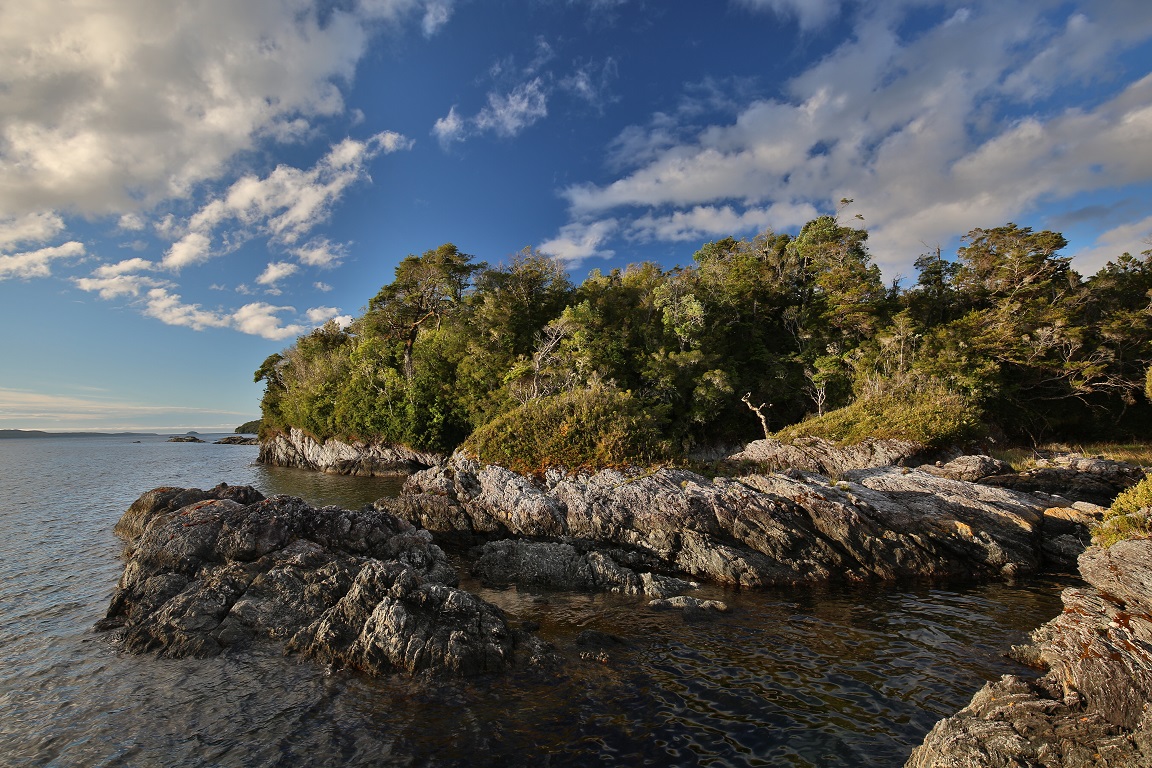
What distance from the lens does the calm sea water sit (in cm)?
749

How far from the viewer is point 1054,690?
6.91 m

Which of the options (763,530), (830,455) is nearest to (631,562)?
(763,530)

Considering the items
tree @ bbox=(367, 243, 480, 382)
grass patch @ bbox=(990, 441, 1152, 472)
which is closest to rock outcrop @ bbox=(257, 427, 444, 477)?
tree @ bbox=(367, 243, 480, 382)

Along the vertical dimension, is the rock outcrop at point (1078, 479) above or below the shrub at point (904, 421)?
below

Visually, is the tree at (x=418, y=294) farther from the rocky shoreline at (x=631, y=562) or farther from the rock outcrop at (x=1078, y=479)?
the rock outcrop at (x=1078, y=479)

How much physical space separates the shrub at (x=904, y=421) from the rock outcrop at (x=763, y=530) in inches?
298

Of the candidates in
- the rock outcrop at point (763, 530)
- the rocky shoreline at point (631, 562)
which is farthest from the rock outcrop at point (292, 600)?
the rock outcrop at point (763, 530)

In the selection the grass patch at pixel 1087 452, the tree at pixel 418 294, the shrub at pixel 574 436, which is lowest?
the grass patch at pixel 1087 452

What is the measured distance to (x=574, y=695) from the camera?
899 cm

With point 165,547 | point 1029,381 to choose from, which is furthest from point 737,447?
point 165,547

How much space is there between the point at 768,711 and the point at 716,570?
805cm

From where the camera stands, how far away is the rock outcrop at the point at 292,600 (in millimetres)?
9977

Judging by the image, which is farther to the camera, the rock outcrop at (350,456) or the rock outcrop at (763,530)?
the rock outcrop at (350,456)

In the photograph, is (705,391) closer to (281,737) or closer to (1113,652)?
(1113,652)
